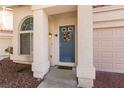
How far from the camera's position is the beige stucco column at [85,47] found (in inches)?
190

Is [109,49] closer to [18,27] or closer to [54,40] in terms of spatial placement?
[54,40]

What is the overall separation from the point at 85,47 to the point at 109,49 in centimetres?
266

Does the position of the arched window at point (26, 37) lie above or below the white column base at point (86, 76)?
above

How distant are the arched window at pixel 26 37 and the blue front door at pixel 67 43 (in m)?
1.87

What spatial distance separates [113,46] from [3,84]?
5634 mm

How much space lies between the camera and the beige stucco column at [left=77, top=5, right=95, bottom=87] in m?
4.82

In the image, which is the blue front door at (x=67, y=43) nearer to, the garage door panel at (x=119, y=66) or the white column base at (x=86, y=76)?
the garage door panel at (x=119, y=66)

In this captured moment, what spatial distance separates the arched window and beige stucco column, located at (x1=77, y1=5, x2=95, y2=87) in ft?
13.3

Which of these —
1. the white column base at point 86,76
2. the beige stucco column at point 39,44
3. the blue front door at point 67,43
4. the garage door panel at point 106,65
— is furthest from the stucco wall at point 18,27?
the garage door panel at point 106,65

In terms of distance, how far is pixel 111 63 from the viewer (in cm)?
Result: 691

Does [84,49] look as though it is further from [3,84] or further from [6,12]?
[6,12]
